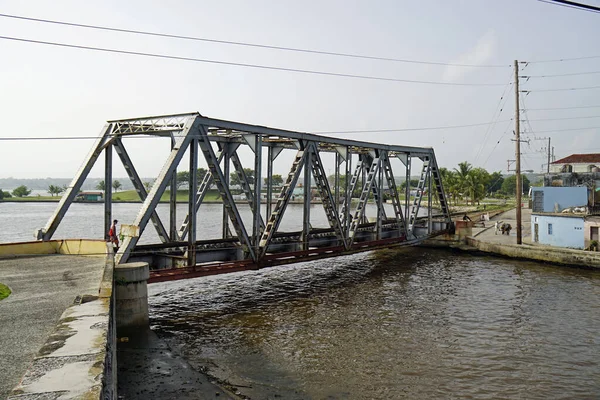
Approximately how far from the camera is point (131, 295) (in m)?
14.5

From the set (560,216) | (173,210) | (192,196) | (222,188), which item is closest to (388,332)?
(222,188)

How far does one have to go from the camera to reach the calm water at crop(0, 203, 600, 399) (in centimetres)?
1307

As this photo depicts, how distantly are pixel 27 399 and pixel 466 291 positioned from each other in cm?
2360

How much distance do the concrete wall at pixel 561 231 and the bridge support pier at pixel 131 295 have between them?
3180 centimetres

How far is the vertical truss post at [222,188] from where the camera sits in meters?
17.9

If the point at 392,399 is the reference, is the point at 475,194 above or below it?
above

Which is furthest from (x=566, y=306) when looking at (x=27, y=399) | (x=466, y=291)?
(x=27, y=399)

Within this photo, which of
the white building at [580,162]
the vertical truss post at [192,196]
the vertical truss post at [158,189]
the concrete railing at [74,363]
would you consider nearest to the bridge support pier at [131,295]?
the vertical truss post at [158,189]

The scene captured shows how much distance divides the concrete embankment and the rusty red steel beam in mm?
11113

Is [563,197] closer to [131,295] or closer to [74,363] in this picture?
[131,295]

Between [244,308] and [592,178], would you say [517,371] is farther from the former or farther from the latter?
[592,178]

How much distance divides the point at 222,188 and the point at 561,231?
93.0 feet

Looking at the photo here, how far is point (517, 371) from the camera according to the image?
1427 cm

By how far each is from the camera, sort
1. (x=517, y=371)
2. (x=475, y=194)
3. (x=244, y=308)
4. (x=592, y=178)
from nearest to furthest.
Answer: (x=517, y=371) < (x=244, y=308) < (x=592, y=178) < (x=475, y=194)
